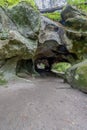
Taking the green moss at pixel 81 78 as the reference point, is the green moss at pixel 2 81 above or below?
below

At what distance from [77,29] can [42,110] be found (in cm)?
700

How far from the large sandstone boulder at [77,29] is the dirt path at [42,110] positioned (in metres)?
4.52

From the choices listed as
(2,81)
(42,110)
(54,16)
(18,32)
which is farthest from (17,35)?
(54,16)

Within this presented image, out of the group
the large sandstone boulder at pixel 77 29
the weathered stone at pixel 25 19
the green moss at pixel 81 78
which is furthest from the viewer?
the large sandstone boulder at pixel 77 29

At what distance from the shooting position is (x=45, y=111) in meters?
5.21

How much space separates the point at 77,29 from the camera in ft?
36.7

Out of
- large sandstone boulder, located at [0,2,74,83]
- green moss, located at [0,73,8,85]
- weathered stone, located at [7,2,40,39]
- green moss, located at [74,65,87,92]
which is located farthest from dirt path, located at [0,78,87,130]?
weathered stone, located at [7,2,40,39]

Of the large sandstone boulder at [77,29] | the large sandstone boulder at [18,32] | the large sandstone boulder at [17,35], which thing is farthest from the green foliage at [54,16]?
the large sandstone boulder at [18,32]

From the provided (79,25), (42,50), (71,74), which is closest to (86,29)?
(79,25)

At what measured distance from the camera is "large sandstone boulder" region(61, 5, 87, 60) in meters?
10.9

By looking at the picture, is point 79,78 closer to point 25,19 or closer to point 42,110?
point 42,110

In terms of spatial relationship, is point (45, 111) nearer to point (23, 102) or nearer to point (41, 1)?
point (23, 102)

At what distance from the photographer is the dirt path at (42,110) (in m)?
4.44

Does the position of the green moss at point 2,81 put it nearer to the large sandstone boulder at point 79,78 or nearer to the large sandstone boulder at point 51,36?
the large sandstone boulder at point 79,78
